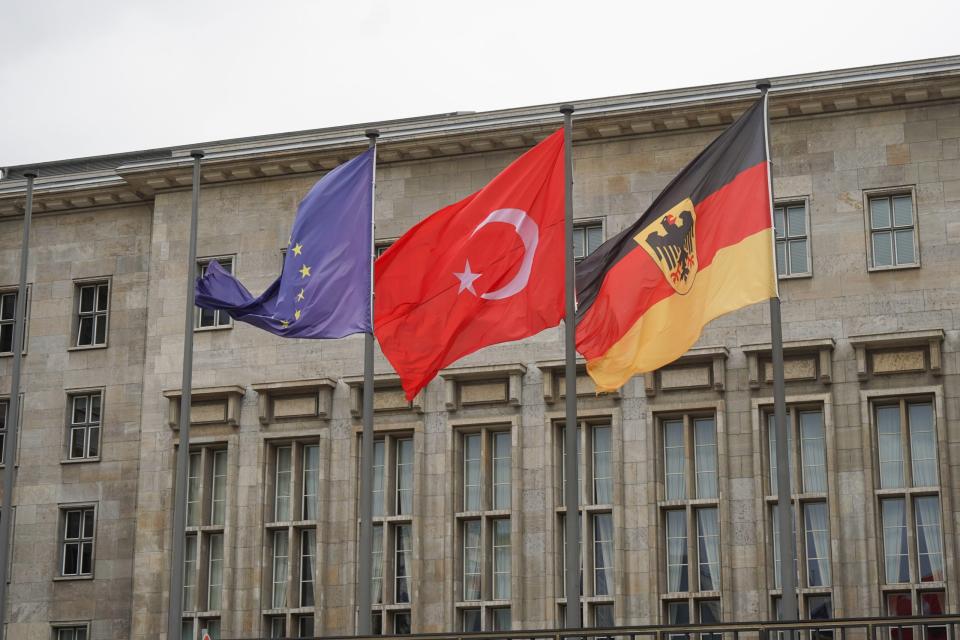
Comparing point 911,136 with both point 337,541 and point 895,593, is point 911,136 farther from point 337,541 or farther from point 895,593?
point 337,541

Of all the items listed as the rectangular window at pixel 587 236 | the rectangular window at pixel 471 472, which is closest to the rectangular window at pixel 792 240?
the rectangular window at pixel 587 236

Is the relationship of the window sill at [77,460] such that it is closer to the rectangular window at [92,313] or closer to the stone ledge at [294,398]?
the rectangular window at [92,313]

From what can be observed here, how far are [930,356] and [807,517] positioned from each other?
3.99m

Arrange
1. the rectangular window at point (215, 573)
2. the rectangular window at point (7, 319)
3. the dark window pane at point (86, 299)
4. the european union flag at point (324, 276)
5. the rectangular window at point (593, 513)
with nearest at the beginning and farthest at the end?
the european union flag at point (324, 276)
the rectangular window at point (593, 513)
the rectangular window at point (215, 573)
the dark window pane at point (86, 299)
the rectangular window at point (7, 319)

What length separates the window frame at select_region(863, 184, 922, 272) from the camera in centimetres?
3241

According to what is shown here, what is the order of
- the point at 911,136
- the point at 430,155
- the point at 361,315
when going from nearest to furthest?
1. the point at 361,315
2. the point at 911,136
3. the point at 430,155

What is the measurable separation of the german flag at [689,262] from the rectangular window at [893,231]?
33.9 feet

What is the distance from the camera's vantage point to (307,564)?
35531 millimetres

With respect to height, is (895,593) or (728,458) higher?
(728,458)

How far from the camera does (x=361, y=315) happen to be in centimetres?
2555

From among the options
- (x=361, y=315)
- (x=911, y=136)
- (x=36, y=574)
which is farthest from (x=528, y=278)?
(x=36, y=574)

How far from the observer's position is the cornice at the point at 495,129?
33031 millimetres

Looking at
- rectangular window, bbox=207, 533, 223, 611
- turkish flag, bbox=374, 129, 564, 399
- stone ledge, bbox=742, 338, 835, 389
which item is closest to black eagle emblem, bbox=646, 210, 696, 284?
turkish flag, bbox=374, 129, 564, 399

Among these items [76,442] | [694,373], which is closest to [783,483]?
[694,373]
